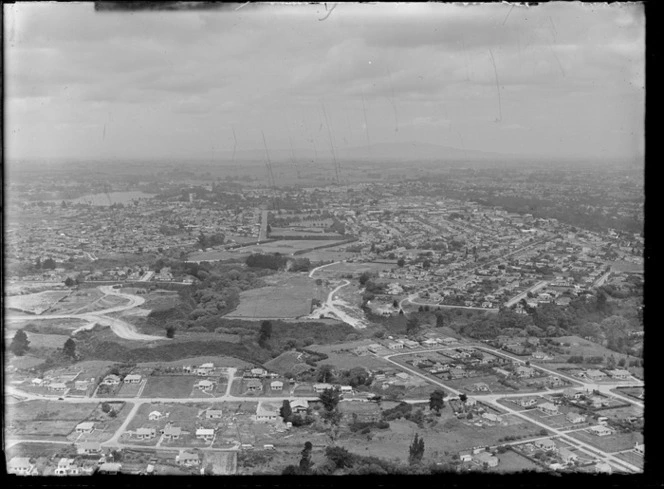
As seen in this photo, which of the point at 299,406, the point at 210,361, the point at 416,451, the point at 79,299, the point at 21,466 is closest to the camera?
the point at 21,466

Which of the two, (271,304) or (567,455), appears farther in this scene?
(271,304)

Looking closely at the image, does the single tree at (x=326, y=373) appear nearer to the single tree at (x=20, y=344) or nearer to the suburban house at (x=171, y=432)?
the suburban house at (x=171, y=432)

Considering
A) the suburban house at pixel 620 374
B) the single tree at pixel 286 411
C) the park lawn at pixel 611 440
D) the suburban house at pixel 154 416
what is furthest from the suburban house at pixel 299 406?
the suburban house at pixel 620 374

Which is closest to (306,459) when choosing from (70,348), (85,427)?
(85,427)

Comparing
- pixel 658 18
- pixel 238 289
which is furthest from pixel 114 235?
pixel 658 18

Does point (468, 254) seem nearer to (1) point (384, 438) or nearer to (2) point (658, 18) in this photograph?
(1) point (384, 438)

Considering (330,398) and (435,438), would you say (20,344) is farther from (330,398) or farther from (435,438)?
(435,438)
